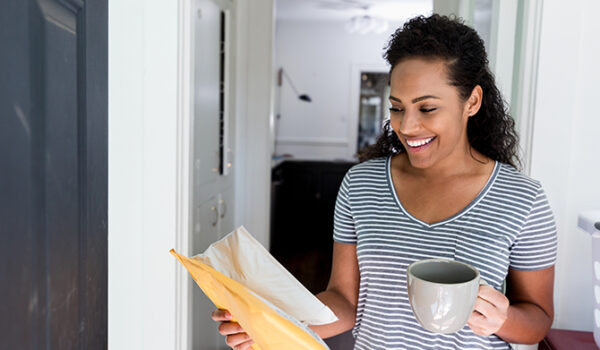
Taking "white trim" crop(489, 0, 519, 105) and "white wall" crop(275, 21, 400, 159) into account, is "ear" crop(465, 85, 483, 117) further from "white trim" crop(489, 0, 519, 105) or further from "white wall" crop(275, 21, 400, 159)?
"white wall" crop(275, 21, 400, 159)

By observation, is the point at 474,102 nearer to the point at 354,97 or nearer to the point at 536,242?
the point at 536,242

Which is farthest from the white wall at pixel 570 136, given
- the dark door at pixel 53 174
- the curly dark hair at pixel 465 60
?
the dark door at pixel 53 174

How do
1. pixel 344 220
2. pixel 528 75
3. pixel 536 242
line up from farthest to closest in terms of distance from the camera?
pixel 528 75 → pixel 344 220 → pixel 536 242

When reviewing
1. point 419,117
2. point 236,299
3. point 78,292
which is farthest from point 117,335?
point 419,117

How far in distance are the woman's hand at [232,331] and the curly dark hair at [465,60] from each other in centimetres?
58

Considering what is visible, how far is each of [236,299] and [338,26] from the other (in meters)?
6.18

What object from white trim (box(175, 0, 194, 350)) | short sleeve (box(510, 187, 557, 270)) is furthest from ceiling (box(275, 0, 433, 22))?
short sleeve (box(510, 187, 557, 270))

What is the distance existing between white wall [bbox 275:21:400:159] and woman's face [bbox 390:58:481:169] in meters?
5.59

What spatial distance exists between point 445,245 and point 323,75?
18.7 feet

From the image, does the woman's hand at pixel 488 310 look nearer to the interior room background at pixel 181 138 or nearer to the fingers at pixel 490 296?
the fingers at pixel 490 296

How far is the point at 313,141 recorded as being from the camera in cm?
658

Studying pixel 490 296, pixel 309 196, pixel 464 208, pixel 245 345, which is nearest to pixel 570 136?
pixel 464 208

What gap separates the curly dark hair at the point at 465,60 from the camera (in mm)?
939

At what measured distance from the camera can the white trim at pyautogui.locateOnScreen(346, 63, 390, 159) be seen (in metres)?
6.41
